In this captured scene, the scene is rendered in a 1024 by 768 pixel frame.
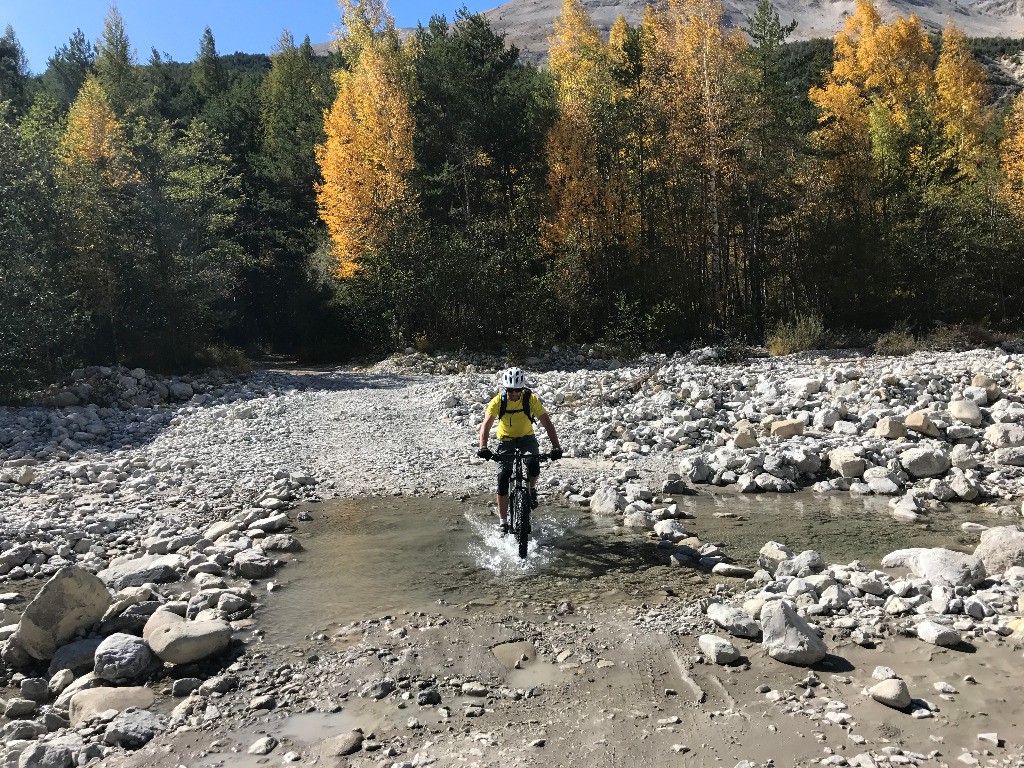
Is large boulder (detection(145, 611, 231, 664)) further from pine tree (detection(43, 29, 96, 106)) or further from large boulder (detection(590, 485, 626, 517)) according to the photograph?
pine tree (detection(43, 29, 96, 106))

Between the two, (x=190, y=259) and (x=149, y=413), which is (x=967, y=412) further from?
(x=190, y=259)

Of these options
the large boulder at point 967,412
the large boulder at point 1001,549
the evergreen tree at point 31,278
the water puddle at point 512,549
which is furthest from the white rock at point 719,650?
the evergreen tree at point 31,278

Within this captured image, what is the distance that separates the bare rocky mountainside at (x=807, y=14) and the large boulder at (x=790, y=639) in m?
128

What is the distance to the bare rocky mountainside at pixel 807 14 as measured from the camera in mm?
128375

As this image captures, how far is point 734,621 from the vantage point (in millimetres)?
5391

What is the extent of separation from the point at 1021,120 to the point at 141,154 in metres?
35.5

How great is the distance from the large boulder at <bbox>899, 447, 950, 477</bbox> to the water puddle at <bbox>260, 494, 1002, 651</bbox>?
106cm

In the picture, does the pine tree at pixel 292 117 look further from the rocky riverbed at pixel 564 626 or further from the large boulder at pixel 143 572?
the large boulder at pixel 143 572

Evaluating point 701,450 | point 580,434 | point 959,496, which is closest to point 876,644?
point 959,496

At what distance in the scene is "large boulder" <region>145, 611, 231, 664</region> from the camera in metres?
5.29

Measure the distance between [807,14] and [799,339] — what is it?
16059 cm

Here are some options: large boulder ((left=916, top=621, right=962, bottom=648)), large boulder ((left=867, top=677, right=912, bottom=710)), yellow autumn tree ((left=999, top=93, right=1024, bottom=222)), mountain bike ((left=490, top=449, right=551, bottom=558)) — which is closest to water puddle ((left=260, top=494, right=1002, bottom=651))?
mountain bike ((left=490, top=449, right=551, bottom=558))

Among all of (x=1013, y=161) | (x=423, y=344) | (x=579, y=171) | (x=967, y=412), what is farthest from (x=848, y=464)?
(x=1013, y=161)

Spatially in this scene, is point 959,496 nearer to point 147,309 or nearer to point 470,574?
point 470,574
